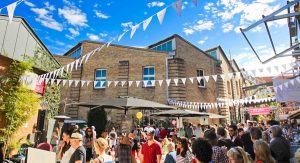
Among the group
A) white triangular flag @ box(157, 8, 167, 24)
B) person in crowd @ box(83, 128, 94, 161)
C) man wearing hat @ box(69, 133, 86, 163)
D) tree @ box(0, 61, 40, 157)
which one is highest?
white triangular flag @ box(157, 8, 167, 24)

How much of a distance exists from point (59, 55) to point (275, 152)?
22.4m

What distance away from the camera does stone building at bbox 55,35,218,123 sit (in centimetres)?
2103

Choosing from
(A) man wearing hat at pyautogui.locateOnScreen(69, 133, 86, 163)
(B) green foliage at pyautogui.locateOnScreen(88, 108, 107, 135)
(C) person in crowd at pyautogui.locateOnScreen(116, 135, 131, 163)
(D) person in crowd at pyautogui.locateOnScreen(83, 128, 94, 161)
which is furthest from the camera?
(B) green foliage at pyautogui.locateOnScreen(88, 108, 107, 135)

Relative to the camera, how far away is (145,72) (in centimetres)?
2191

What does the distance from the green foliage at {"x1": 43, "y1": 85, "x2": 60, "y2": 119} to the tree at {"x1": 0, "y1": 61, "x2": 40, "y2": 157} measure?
2952mm

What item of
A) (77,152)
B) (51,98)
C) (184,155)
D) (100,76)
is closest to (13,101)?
(51,98)

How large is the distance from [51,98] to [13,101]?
4.01m

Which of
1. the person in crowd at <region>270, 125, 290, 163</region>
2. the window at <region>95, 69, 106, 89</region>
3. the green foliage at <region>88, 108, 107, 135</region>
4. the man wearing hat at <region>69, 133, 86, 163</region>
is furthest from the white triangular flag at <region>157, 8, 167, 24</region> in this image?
the window at <region>95, 69, 106, 89</region>

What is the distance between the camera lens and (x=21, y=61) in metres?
10.0

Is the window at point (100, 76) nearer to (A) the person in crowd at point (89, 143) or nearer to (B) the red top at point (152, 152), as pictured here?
(A) the person in crowd at point (89, 143)

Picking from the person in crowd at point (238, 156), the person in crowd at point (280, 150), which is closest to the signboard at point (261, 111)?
the person in crowd at point (280, 150)

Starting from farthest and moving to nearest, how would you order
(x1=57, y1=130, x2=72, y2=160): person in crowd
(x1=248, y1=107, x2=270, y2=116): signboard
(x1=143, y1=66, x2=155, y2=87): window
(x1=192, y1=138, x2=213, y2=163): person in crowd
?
(x1=143, y1=66, x2=155, y2=87): window, (x1=248, y1=107, x2=270, y2=116): signboard, (x1=57, y1=130, x2=72, y2=160): person in crowd, (x1=192, y1=138, x2=213, y2=163): person in crowd

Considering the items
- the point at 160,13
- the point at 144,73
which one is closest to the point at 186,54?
the point at 144,73

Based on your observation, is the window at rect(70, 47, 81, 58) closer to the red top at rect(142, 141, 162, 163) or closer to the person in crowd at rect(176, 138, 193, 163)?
the red top at rect(142, 141, 162, 163)
